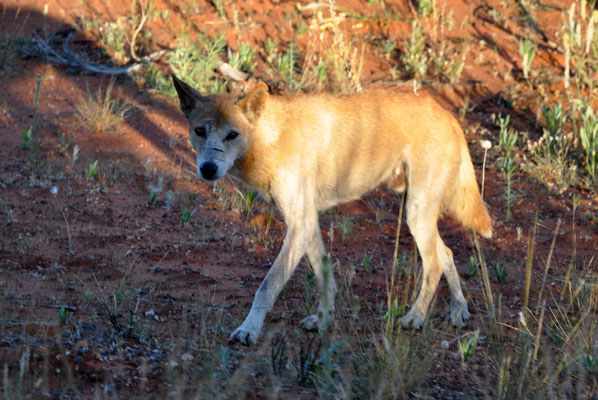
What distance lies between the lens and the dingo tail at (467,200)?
17.9 feet

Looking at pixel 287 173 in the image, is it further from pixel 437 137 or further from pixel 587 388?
pixel 587 388

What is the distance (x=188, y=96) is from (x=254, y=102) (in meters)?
0.45

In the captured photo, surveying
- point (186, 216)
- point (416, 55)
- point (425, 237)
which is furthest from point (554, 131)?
point (186, 216)

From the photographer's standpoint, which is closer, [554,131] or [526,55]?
[554,131]

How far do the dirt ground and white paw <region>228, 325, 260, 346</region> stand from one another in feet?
0.23

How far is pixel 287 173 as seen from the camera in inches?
185

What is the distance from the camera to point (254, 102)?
4695 mm

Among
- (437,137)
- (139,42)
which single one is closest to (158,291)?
(437,137)

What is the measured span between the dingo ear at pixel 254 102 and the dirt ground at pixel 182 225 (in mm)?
1315

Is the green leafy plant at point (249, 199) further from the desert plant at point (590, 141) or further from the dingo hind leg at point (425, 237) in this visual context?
the desert plant at point (590, 141)

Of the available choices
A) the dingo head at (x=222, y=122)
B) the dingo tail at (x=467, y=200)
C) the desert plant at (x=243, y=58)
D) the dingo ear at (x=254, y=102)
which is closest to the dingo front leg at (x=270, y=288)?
the dingo head at (x=222, y=122)

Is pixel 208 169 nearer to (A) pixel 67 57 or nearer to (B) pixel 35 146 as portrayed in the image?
(B) pixel 35 146

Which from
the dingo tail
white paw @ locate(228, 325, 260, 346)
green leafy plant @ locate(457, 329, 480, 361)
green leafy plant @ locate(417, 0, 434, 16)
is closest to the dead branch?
green leafy plant @ locate(417, 0, 434, 16)

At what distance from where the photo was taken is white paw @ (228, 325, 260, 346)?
427 centimetres
